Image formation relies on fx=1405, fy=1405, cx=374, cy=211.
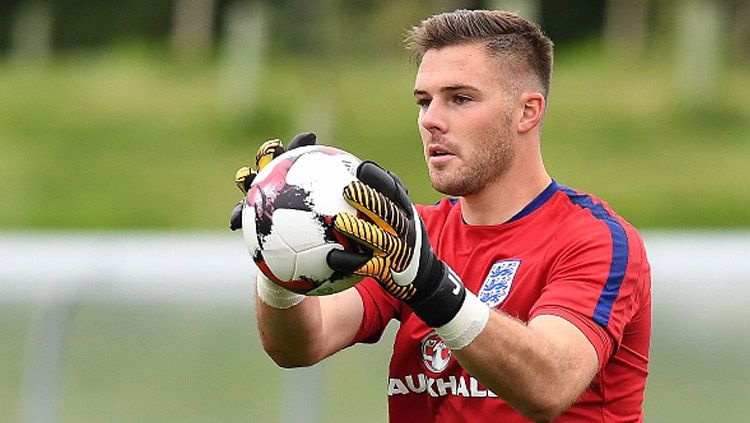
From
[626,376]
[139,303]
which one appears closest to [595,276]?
[626,376]

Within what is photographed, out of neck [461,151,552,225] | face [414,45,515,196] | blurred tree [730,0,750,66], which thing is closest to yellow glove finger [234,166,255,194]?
face [414,45,515,196]

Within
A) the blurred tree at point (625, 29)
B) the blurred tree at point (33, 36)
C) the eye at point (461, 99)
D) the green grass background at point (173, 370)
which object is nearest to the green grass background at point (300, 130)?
the blurred tree at point (625, 29)

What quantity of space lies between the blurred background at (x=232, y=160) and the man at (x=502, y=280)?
432 centimetres

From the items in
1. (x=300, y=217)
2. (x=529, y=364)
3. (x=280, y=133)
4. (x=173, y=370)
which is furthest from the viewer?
(x=280, y=133)

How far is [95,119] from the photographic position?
23922 mm

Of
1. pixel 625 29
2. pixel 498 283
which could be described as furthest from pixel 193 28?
pixel 498 283

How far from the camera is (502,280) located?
418cm

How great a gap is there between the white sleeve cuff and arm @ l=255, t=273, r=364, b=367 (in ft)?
2.34

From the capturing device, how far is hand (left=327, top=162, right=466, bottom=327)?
11.2 feet

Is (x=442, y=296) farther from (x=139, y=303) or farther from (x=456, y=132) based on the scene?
(x=139, y=303)

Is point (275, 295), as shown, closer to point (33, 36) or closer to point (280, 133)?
point (280, 133)

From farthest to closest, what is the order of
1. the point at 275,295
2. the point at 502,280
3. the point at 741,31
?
the point at 741,31, the point at 502,280, the point at 275,295

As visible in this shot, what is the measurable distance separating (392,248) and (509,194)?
1066 millimetres

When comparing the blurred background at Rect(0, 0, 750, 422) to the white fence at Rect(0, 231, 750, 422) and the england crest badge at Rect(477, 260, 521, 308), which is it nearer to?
the white fence at Rect(0, 231, 750, 422)
